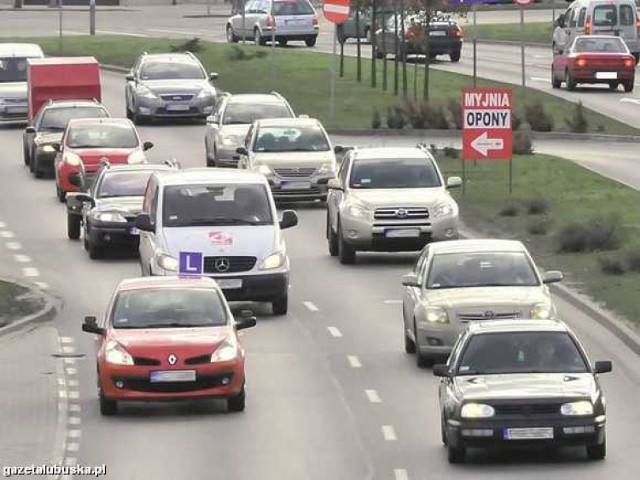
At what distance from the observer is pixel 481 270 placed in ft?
91.2

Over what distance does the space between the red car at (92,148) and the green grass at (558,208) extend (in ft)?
21.2

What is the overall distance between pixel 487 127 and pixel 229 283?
10886 millimetres

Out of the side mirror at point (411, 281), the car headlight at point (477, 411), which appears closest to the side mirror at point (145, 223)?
the side mirror at point (411, 281)

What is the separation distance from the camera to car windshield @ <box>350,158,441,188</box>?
1484 inches

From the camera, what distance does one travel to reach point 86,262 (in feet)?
126

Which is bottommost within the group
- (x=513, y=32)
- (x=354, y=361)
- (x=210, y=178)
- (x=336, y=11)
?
(x=513, y=32)

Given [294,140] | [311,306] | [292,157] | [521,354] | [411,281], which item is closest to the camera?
[521,354]

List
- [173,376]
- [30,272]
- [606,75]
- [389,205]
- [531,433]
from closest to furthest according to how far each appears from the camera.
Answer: [531,433], [173,376], [389,205], [30,272], [606,75]

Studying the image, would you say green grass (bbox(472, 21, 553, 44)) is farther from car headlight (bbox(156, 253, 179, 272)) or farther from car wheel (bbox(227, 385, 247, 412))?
car wheel (bbox(227, 385, 247, 412))

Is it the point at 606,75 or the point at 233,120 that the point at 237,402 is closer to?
the point at 233,120

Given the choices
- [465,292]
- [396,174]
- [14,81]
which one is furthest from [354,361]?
[14,81]

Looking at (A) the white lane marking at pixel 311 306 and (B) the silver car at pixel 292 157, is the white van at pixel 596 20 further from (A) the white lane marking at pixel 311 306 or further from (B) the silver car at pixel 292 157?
(A) the white lane marking at pixel 311 306

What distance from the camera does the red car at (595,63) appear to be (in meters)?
66.0

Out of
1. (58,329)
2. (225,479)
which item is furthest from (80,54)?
(225,479)
